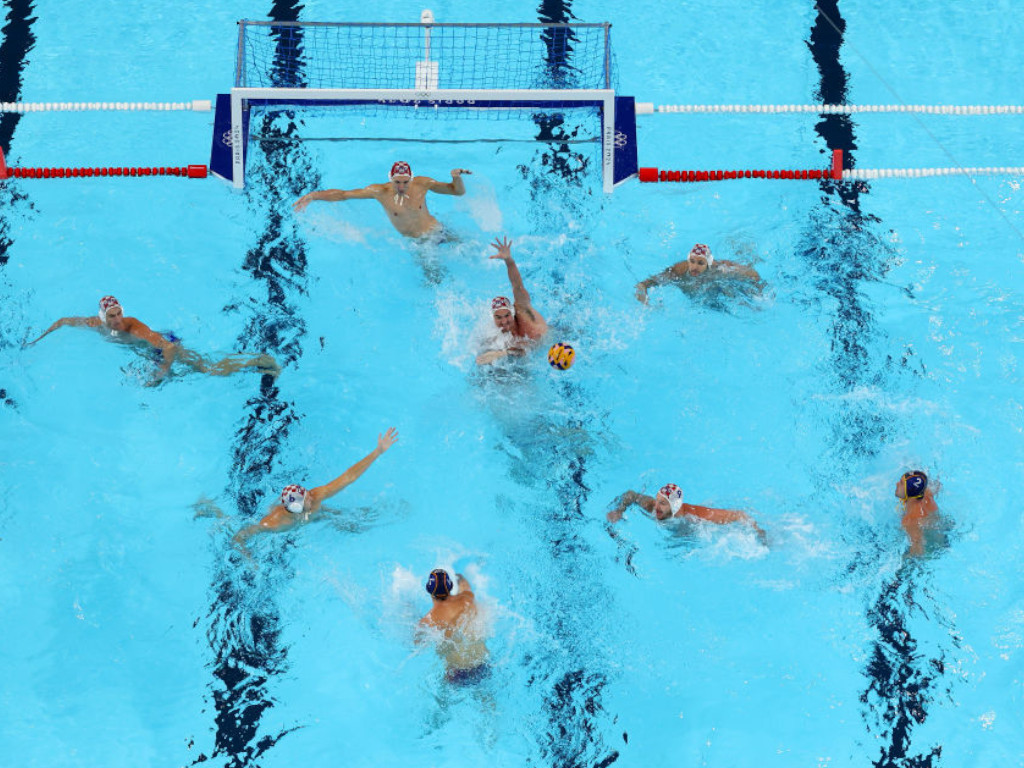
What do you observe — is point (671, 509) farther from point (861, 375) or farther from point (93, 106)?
point (93, 106)

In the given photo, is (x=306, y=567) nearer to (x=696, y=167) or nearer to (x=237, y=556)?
(x=237, y=556)

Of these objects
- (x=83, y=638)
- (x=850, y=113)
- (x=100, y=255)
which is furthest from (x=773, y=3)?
(x=83, y=638)

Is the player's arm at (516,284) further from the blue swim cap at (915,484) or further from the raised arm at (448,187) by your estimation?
the blue swim cap at (915,484)


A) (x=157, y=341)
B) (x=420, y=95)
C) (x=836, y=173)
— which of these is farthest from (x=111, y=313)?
(x=836, y=173)

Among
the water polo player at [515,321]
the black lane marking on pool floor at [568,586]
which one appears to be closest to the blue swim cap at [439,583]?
the black lane marking on pool floor at [568,586]

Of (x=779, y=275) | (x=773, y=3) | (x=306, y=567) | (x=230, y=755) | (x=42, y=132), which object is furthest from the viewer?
(x=773, y=3)

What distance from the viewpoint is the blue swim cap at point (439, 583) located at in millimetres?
7652

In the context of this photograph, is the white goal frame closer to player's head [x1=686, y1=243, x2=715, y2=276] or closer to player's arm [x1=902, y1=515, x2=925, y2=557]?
player's head [x1=686, y1=243, x2=715, y2=276]

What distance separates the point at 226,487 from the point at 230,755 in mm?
1632

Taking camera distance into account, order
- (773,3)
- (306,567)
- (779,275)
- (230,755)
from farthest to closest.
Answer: (773,3) < (779,275) < (306,567) < (230,755)

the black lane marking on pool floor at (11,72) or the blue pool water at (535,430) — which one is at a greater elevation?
the black lane marking on pool floor at (11,72)

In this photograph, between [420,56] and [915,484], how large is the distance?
459 centimetres

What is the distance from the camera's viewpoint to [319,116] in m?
10.3

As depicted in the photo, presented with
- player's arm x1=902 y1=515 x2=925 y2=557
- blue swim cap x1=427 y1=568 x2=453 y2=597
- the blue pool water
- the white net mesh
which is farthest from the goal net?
blue swim cap x1=427 y1=568 x2=453 y2=597
